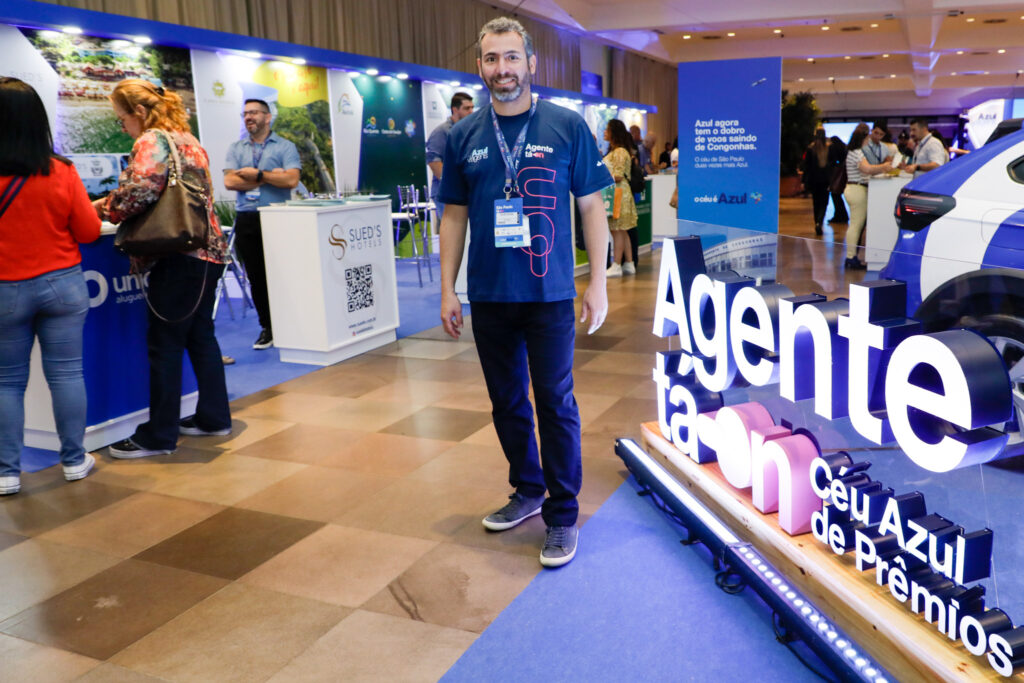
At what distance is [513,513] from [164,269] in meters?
1.88

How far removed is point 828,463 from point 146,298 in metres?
2.86

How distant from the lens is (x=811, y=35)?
17.8m

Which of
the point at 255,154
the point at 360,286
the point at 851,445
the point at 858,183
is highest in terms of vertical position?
the point at 255,154

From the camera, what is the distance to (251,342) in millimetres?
5836

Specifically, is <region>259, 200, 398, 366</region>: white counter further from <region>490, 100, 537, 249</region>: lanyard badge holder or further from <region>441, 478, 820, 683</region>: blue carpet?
<region>441, 478, 820, 683</region>: blue carpet

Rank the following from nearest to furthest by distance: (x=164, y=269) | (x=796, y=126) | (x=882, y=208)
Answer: (x=164, y=269) → (x=882, y=208) → (x=796, y=126)

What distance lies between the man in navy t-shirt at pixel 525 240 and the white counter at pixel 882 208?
6.27 metres

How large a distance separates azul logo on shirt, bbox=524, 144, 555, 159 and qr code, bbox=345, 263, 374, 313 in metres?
2.94

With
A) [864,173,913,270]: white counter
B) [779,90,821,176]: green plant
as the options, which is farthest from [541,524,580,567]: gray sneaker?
[779,90,821,176]: green plant

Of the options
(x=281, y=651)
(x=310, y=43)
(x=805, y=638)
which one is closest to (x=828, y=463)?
(x=805, y=638)

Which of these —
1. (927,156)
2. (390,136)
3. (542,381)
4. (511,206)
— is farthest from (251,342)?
(927,156)

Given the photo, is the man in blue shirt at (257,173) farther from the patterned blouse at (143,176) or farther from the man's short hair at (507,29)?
the man's short hair at (507,29)

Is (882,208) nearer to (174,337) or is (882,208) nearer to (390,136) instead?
(390,136)

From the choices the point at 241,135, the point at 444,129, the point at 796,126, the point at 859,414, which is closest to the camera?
the point at 859,414
